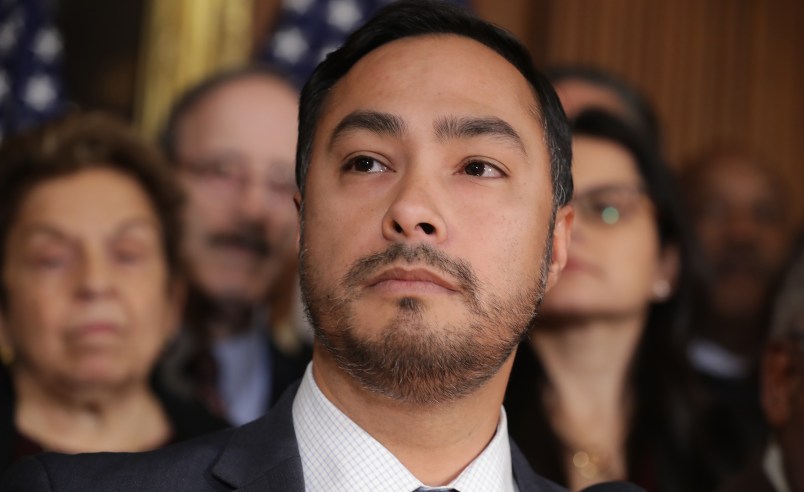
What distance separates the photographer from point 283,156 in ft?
15.2

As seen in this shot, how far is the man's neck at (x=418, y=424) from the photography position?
214 centimetres

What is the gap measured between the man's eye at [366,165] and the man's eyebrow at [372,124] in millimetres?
50

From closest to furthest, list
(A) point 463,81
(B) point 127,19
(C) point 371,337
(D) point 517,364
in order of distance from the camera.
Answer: (C) point 371,337, (A) point 463,81, (D) point 517,364, (B) point 127,19

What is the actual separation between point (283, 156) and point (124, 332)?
1.38m

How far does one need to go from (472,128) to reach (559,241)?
14.4 inches

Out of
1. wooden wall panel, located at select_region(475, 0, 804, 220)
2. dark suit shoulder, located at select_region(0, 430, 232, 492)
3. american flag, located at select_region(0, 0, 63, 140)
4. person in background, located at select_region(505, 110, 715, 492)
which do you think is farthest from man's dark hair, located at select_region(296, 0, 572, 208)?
wooden wall panel, located at select_region(475, 0, 804, 220)

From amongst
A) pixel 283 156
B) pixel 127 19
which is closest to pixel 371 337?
pixel 283 156

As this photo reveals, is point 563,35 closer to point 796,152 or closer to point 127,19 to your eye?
point 796,152

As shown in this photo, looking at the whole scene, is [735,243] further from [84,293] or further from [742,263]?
[84,293]

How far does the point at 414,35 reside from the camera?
2381 millimetres

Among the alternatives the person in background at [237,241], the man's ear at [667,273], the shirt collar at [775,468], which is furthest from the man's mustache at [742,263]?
the shirt collar at [775,468]

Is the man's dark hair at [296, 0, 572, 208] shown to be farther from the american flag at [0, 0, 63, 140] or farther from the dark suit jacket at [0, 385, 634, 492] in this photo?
the american flag at [0, 0, 63, 140]

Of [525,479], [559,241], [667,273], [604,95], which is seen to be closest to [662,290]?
[667,273]

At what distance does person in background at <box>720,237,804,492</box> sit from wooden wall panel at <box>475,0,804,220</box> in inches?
117
